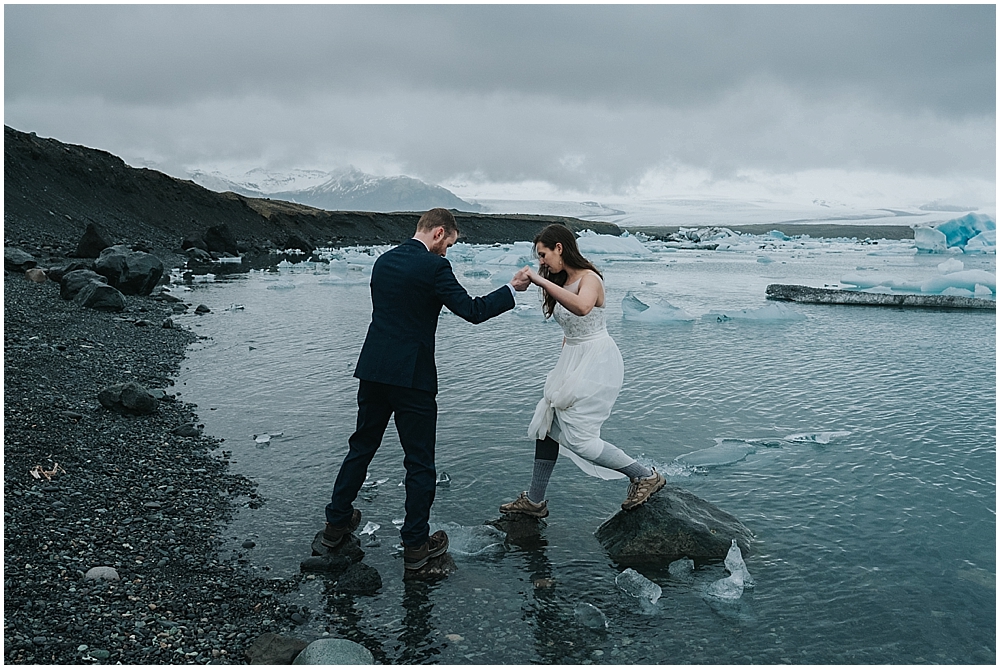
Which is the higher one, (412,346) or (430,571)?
(412,346)

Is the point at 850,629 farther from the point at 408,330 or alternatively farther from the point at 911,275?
the point at 911,275

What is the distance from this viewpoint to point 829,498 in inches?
225

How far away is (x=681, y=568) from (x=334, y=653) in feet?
7.06

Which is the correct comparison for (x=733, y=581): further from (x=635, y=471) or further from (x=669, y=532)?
(x=635, y=471)

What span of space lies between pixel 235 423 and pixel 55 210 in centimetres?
3084

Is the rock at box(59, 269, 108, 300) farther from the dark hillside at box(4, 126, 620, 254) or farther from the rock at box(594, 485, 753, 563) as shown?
the rock at box(594, 485, 753, 563)

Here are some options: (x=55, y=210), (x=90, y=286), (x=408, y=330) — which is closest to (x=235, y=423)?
(x=408, y=330)

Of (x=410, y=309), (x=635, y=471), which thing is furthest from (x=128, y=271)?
(x=635, y=471)

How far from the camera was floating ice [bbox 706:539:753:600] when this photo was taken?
4.29 metres

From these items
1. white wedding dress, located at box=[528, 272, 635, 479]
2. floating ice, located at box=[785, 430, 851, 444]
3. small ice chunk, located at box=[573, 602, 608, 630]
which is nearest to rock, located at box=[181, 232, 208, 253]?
floating ice, located at box=[785, 430, 851, 444]

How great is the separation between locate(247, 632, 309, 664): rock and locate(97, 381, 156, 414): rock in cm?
419

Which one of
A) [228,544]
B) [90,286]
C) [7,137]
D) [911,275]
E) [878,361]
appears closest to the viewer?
[228,544]

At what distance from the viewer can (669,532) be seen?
15.9ft

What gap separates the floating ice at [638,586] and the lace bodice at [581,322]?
1.43m
